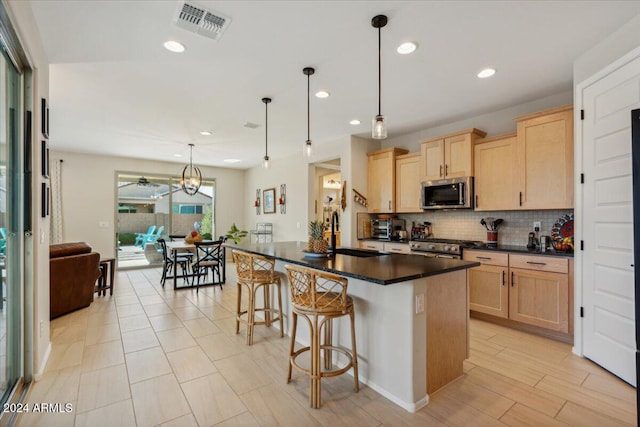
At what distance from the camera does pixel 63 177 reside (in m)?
6.34

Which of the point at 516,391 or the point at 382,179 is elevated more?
the point at 382,179

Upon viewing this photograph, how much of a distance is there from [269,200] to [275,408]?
18.7 feet

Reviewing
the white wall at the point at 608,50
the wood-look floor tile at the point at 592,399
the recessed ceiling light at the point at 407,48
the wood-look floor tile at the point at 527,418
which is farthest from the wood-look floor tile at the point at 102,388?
the white wall at the point at 608,50

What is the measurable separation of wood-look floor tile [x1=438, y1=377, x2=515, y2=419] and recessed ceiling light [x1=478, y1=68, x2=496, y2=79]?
8.90 ft

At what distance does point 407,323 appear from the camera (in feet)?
6.49

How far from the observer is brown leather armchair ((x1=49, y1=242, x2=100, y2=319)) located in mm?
3721

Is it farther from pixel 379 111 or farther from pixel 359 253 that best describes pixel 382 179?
pixel 379 111

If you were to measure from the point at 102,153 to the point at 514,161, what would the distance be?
24.5ft

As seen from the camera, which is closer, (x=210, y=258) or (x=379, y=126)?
(x=379, y=126)

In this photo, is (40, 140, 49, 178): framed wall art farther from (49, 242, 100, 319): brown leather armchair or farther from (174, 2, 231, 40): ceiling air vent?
(49, 242, 100, 319): brown leather armchair

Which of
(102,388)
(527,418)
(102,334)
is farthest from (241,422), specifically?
(102,334)

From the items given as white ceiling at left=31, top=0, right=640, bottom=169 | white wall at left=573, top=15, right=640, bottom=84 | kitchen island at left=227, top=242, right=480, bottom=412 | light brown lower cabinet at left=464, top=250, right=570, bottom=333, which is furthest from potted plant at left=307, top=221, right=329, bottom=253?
white wall at left=573, top=15, right=640, bottom=84

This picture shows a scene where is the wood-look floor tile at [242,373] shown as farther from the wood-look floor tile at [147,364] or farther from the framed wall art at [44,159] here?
the framed wall art at [44,159]

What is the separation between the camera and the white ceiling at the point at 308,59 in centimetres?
208
